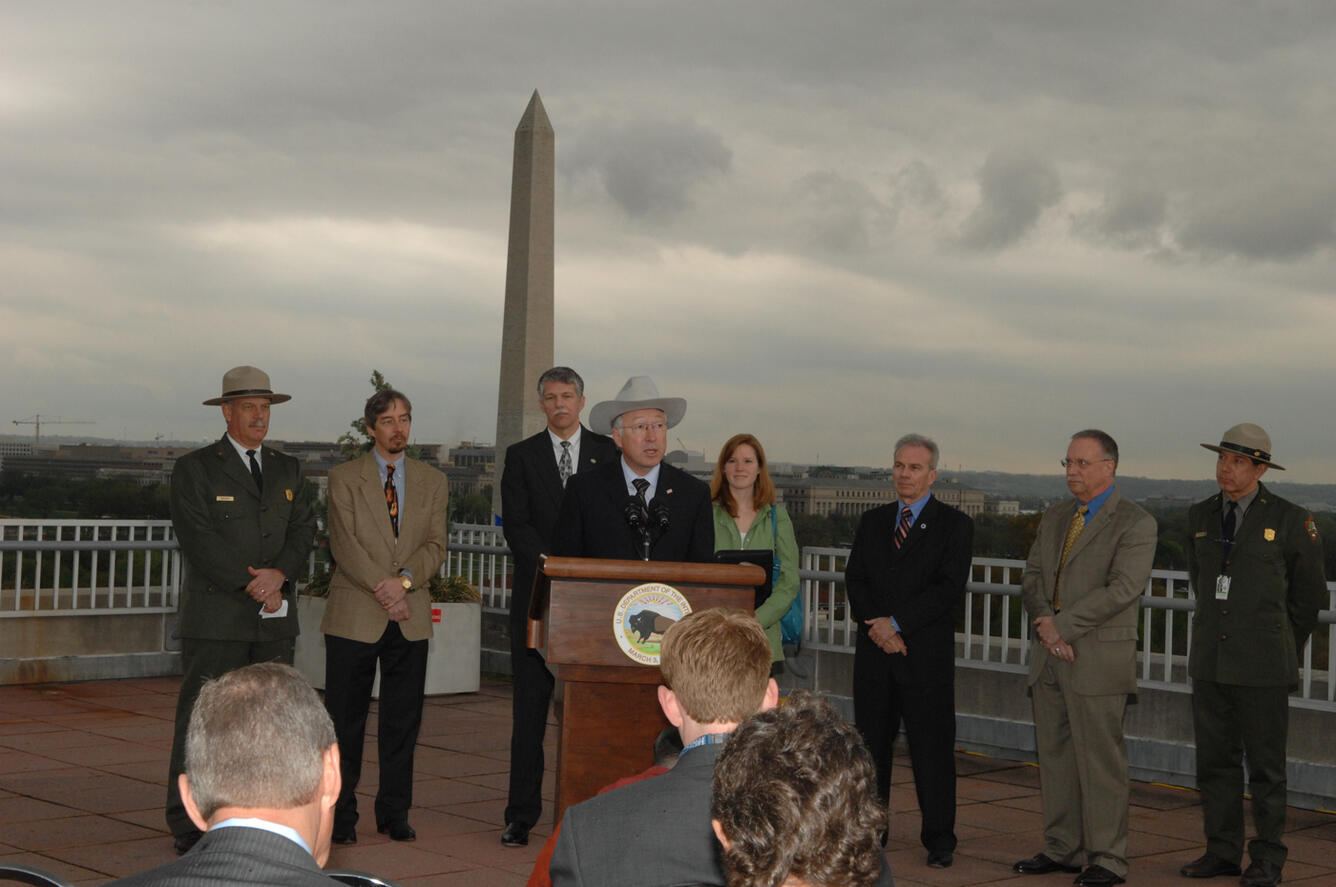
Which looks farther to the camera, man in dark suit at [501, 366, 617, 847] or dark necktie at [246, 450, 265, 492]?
dark necktie at [246, 450, 265, 492]

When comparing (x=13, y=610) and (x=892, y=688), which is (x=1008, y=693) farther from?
(x=13, y=610)

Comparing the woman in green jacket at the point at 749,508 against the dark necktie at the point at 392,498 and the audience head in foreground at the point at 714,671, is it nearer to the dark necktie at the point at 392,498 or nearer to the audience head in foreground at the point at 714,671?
the dark necktie at the point at 392,498

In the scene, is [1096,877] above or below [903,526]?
below

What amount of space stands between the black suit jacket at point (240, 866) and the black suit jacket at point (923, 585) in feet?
14.9

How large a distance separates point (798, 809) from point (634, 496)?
12.1 feet

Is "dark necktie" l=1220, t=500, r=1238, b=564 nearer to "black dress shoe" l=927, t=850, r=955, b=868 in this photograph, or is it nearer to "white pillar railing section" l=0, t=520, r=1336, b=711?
"white pillar railing section" l=0, t=520, r=1336, b=711

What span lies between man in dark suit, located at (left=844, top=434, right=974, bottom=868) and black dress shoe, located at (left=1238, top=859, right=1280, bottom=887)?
1.21 m

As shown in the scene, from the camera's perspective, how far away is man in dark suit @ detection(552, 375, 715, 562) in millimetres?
5559

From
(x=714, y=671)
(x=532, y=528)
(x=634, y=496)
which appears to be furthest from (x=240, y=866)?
(x=532, y=528)

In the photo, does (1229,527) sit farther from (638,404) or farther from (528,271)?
(528,271)

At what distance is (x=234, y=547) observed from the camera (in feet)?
20.6

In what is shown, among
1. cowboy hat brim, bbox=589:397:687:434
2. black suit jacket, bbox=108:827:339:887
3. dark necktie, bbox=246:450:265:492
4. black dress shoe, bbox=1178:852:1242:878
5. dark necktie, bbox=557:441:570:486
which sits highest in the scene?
cowboy hat brim, bbox=589:397:687:434

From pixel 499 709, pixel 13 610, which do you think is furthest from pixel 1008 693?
pixel 13 610

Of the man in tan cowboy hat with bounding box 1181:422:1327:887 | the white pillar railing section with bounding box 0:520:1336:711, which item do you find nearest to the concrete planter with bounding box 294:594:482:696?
the white pillar railing section with bounding box 0:520:1336:711
